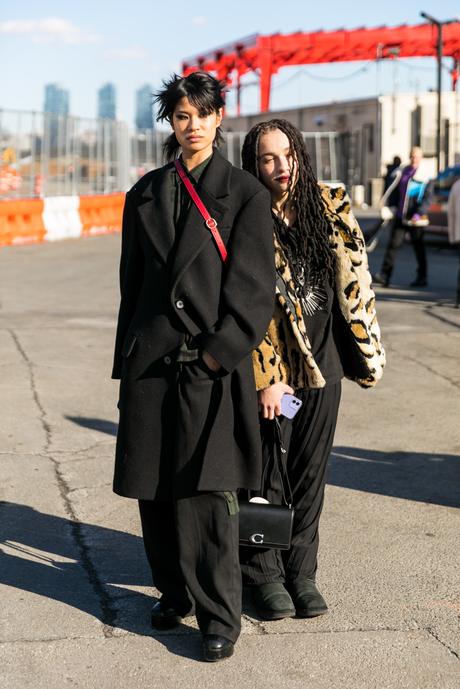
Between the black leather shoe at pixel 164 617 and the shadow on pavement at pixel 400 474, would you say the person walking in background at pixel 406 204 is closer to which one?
the shadow on pavement at pixel 400 474

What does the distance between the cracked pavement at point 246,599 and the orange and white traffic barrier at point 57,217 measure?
12.2 meters

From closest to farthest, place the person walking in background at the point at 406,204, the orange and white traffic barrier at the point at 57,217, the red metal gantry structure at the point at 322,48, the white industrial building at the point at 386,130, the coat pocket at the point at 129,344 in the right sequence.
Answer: the coat pocket at the point at 129,344, the person walking in background at the point at 406,204, the orange and white traffic barrier at the point at 57,217, the white industrial building at the point at 386,130, the red metal gantry structure at the point at 322,48

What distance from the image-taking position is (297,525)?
4086mm

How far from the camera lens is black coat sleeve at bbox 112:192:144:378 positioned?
361 centimetres

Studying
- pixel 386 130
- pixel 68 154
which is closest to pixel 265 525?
pixel 68 154

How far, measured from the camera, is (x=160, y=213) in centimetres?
353

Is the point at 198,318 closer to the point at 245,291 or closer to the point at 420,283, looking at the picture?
the point at 245,291

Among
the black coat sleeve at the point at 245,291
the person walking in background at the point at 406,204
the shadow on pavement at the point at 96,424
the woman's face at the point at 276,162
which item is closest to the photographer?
the black coat sleeve at the point at 245,291

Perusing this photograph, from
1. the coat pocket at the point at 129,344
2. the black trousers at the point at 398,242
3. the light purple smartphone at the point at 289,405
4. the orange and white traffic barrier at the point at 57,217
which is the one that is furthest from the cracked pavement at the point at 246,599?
the orange and white traffic barrier at the point at 57,217

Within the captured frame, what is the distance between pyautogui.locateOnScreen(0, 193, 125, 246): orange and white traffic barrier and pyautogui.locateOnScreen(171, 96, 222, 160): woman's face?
58.5ft

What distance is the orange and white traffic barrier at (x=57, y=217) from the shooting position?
21266 mm

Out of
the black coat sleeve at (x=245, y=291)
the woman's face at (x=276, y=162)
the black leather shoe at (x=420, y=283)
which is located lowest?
the black leather shoe at (x=420, y=283)

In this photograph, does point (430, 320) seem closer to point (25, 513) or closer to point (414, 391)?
point (414, 391)

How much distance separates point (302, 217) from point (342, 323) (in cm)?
42
